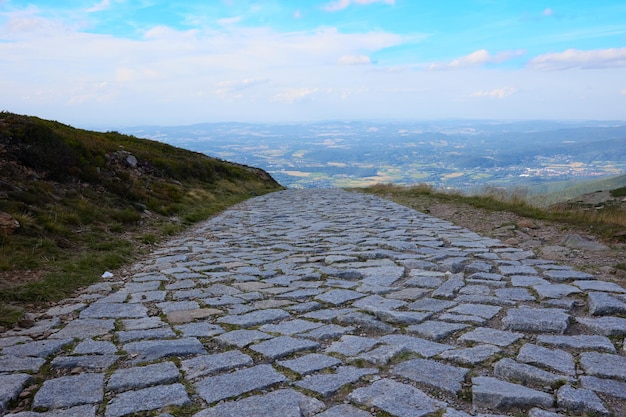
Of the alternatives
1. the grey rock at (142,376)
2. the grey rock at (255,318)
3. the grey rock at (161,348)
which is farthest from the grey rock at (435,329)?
the grey rock at (142,376)

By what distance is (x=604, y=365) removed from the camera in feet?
10.7

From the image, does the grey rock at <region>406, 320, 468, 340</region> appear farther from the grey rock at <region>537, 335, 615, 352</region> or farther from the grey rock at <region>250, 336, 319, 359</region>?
the grey rock at <region>250, 336, 319, 359</region>

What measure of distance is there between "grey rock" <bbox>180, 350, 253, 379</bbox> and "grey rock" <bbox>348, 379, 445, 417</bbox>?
3.08 ft

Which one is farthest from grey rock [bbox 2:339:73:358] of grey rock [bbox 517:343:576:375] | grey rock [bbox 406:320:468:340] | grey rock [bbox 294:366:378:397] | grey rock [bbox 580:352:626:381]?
grey rock [bbox 580:352:626:381]

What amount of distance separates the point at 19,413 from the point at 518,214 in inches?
412

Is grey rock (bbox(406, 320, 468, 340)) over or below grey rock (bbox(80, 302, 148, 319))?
over

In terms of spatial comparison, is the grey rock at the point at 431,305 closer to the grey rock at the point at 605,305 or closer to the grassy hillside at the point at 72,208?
the grey rock at the point at 605,305

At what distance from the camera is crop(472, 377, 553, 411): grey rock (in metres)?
2.78

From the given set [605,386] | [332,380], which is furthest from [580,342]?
[332,380]

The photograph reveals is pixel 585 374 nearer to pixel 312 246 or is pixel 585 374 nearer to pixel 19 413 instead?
pixel 19 413

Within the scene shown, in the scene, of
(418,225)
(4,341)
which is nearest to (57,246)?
(4,341)

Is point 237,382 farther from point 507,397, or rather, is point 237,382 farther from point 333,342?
point 507,397

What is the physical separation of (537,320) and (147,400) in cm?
314

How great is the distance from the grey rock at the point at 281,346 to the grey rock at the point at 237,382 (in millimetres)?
234
